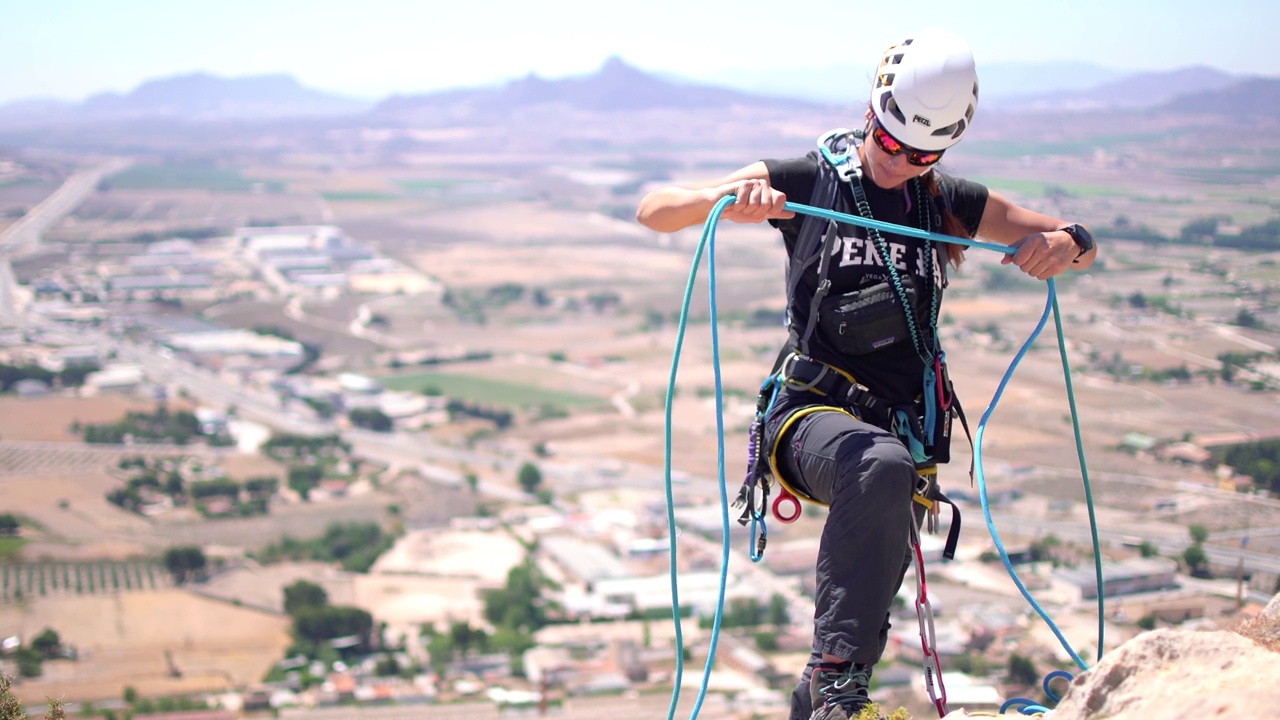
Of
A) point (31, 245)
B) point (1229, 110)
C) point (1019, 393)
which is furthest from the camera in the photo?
point (1229, 110)

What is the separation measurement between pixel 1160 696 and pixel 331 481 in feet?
96.8

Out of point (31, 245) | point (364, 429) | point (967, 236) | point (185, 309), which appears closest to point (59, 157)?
point (31, 245)

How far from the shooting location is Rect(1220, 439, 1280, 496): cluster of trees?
25.8m

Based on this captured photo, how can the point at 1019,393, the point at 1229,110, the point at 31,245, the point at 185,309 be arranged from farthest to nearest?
the point at 1229,110 < the point at 31,245 < the point at 185,309 < the point at 1019,393

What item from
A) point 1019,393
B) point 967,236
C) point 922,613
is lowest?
point 1019,393

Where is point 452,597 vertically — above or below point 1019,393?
below

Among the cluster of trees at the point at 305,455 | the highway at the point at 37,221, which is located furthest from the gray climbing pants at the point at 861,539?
→ the highway at the point at 37,221

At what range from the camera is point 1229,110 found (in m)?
91.9

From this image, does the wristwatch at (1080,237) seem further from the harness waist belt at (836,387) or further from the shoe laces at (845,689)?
the shoe laces at (845,689)

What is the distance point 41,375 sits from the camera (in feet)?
128

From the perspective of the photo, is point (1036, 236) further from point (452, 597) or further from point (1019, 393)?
point (1019, 393)

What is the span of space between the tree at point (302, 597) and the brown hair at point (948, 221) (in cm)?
2056

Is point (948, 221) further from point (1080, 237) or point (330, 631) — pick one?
point (330, 631)

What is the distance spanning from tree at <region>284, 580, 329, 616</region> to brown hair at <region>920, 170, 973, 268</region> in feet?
67.5
